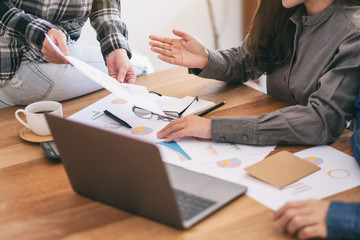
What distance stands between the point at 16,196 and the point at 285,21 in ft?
3.34

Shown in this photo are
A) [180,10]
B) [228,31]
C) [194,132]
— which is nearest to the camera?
[194,132]

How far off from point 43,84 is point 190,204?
0.88 m

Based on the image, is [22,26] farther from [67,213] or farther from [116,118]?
[67,213]

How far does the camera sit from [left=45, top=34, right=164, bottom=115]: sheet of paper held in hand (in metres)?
1.01

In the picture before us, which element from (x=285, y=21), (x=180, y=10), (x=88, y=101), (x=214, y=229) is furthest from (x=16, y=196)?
(x=180, y=10)

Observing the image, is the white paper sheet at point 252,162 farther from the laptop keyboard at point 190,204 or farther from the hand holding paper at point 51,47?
the hand holding paper at point 51,47

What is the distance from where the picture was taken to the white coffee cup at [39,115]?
109cm

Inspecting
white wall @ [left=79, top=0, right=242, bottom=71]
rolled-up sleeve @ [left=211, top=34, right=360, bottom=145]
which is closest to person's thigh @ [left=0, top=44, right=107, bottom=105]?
rolled-up sleeve @ [left=211, top=34, right=360, bottom=145]

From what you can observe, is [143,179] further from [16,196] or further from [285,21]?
[285,21]

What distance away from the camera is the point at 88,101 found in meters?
1.38

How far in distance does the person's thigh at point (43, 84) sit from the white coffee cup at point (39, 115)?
26cm

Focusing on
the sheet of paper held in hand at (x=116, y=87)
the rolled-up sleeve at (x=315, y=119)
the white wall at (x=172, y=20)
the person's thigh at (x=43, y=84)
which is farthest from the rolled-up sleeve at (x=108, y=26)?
the white wall at (x=172, y=20)

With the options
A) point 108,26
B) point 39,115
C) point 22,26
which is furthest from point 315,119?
point 22,26

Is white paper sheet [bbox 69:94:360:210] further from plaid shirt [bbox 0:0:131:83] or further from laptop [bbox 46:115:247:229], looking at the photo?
plaid shirt [bbox 0:0:131:83]
